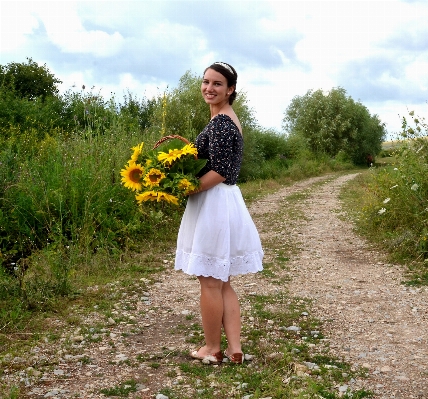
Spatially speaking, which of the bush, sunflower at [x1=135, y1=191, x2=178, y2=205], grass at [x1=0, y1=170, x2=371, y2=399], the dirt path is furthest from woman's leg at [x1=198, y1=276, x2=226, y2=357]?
the bush

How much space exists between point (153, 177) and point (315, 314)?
2500 millimetres

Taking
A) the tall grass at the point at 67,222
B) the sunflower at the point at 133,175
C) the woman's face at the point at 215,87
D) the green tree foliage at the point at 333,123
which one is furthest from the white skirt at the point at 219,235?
the green tree foliage at the point at 333,123

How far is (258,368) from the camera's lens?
4.14 meters

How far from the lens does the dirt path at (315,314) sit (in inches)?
155

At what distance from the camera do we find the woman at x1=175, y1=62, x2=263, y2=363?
3869 millimetres

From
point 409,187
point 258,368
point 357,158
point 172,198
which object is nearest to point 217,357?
point 258,368

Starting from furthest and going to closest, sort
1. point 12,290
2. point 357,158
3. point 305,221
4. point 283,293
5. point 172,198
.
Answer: point 357,158 < point 305,221 < point 283,293 < point 12,290 < point 172,198

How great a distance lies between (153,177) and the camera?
3.90 metres

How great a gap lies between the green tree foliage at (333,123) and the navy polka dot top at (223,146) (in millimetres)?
33448

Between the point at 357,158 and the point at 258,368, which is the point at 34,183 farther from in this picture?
the point at 357,158

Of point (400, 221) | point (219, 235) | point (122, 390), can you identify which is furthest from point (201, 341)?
point (400, 221)

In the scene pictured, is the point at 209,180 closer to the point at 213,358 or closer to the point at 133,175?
the point at 133,175

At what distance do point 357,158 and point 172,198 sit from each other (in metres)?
37.7

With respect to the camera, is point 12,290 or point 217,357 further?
point 12,290
